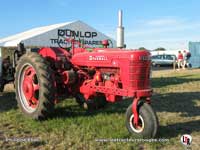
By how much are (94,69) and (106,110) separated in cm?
137

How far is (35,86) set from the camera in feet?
22.1

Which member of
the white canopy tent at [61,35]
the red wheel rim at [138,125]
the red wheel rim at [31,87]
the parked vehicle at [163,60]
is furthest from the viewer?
the parked vehicle at [163,60]

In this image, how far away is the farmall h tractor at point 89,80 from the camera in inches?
213

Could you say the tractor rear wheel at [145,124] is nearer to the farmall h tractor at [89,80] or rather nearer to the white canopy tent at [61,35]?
the farmall h tractor at [89,80]

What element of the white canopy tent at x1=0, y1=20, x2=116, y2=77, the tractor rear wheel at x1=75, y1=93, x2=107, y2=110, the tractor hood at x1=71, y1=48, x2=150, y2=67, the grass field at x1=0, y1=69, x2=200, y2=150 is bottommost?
the grass field at x1=0, y1=69, x2=200, y2=150

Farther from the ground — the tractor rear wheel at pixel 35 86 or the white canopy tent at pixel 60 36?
the white canopy tent at pixel 60 36

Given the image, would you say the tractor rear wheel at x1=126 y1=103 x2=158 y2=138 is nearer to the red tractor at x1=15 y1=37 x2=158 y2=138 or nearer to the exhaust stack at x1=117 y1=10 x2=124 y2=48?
the red tractor at x1=15 y1=37 x2=158 y2=138

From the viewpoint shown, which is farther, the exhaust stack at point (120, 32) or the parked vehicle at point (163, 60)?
the parked vehicle at point (163, 60)

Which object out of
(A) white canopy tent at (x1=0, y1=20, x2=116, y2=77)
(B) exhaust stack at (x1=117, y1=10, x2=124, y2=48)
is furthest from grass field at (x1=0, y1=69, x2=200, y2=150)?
(A) white canopy tent at (x1=0, y1=20, x2=116, y2=77)

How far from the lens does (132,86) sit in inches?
219

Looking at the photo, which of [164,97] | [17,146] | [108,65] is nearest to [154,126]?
[108,65]

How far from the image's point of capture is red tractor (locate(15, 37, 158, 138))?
5.42 meters

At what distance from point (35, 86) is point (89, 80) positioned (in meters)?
1.17

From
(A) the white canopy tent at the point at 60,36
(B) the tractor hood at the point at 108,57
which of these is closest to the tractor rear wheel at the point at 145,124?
(B) the tractor hood at the point at 108,57
